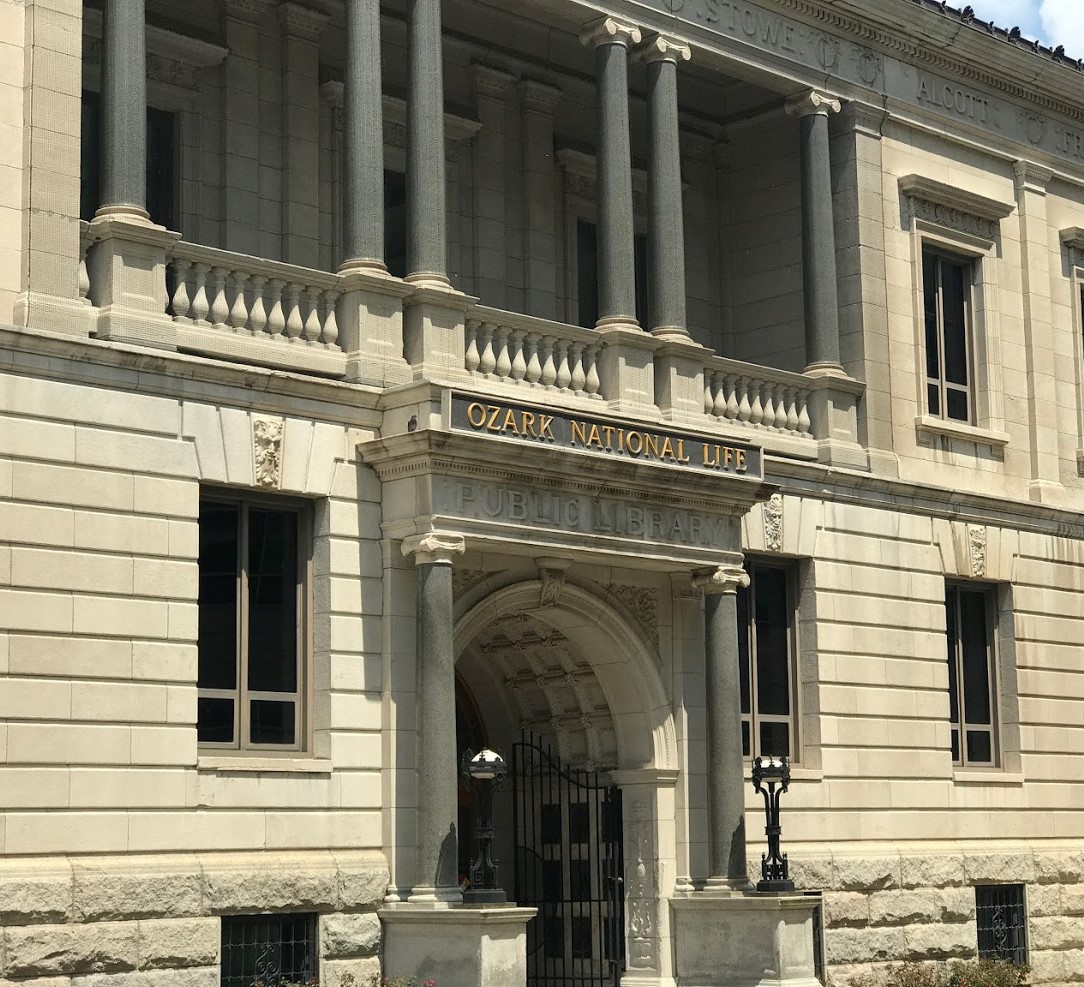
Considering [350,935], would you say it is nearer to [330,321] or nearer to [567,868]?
[567,868]

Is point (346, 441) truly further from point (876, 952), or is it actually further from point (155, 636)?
point (876, 952)

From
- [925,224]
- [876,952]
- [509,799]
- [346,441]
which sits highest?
[925,224]

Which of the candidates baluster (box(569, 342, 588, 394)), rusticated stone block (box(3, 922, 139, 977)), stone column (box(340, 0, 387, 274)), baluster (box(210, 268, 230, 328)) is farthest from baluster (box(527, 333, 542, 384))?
rusticated stone block (box(3, 922, 139, 977))

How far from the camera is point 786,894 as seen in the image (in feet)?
83.9

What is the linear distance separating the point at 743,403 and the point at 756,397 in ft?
1.27

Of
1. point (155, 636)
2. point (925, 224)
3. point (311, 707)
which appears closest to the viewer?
point (155, 636)

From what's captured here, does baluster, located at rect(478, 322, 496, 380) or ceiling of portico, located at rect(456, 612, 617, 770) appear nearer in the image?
baluster, located at rect(478, 322, 496, 380)

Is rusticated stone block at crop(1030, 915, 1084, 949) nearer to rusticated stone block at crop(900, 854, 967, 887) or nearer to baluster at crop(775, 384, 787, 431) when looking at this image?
rusticated stone block at crop(900, 854, 967, 887)

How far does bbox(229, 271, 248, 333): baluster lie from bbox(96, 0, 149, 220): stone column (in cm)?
137

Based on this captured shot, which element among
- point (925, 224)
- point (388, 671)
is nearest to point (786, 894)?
point (388, 671)

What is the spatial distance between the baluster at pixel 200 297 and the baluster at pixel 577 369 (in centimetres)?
540

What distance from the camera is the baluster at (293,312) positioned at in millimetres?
23500

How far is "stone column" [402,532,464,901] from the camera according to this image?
74.8 feet

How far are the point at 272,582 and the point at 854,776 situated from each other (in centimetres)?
979
